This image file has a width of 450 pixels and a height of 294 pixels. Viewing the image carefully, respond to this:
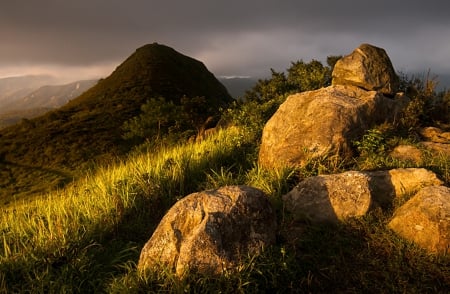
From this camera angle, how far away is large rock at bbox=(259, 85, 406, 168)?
10367mm

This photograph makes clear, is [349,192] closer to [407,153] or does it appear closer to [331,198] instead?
[331,198]

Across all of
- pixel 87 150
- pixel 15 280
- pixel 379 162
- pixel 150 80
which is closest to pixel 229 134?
pixel 379 162

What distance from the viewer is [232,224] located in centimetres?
652

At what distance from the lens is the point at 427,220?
22.6 ft

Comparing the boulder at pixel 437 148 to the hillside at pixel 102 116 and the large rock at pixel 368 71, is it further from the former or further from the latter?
the hillside at pixel 102 116

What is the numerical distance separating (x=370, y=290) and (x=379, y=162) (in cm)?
491

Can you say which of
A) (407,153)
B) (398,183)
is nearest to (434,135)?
(407,153)

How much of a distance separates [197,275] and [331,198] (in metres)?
3.51

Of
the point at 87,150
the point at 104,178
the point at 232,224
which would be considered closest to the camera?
the point at 232,224

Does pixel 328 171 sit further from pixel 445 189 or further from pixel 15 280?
pixel 15 280

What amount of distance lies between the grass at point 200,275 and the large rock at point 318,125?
613 millimetres

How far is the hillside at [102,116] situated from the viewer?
42.2 metres

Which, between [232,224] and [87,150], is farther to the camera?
[87,150]

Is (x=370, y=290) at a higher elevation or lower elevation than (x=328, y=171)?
lower
